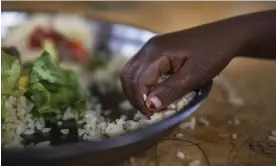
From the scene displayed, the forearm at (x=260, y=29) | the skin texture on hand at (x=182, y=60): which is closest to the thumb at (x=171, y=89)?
the skin texture on hand at (x=182, y=60)

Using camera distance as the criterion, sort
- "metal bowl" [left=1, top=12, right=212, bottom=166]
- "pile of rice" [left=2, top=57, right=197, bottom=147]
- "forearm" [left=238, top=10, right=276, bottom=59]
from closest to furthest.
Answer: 1. "metal bowl" [left=1, top=12, right=212, bottom=166]
2. "pile of rice" [left=2, top=57, right=197, bottom=147]
3. "forearm" [left=238, top=10, right=276, bottom=59]

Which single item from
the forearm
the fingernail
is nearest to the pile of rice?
the fingernail

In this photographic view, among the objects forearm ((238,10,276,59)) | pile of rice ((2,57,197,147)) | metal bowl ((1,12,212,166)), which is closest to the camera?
metal bowl ((1,12,212,166))

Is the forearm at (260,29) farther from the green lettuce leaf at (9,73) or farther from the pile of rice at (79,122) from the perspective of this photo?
the green lettuce leaf at (9,73)

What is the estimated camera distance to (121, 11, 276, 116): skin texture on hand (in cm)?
67

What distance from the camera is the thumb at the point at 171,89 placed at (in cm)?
66

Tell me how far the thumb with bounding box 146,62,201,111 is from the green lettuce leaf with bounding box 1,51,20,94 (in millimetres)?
167

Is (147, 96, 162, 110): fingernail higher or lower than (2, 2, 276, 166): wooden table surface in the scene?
higher

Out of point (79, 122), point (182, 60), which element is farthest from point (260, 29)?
point (79, 122)

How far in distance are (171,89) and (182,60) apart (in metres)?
0.05

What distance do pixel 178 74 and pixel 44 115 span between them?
0.19m

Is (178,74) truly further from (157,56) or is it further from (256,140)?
(256,140)

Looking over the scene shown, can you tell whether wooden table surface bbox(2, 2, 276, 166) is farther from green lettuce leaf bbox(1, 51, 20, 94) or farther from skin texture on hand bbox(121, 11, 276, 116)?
green lettuce leaf bbox(1, 51, 20, 94)

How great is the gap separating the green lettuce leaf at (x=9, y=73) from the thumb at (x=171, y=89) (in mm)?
167
